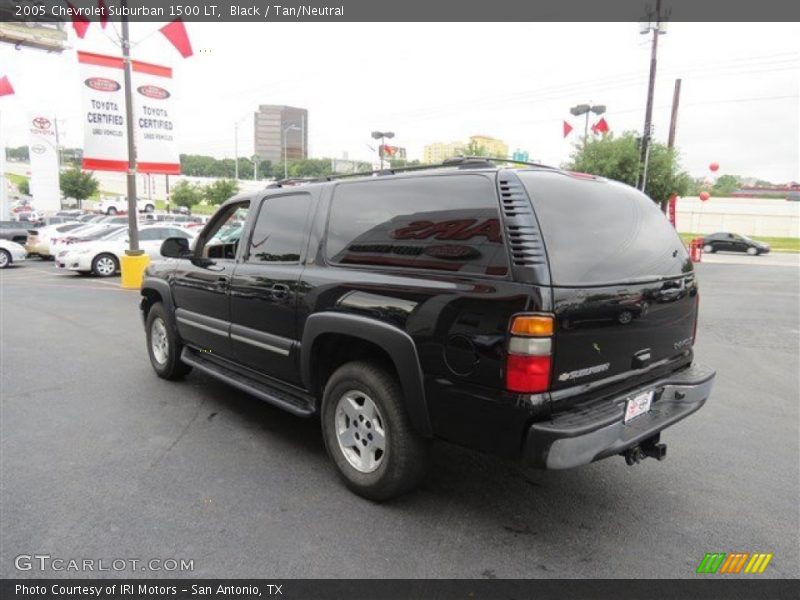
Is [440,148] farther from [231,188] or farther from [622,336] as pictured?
[622,336]

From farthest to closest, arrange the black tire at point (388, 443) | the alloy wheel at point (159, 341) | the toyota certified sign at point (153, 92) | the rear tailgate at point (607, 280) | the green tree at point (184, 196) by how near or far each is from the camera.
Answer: the green tree at point (184, 196) → the toyota certified sign at point (153, 92) → the alloy wheel at point (159, 341) → the black tire at point (388, 443) → the rear tailgate at point (607, 280)

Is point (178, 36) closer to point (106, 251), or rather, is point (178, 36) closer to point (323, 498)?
point (106, 251)

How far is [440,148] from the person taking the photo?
→ 66.7 meters

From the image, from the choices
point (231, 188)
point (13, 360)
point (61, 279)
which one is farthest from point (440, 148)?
point (13, 360)

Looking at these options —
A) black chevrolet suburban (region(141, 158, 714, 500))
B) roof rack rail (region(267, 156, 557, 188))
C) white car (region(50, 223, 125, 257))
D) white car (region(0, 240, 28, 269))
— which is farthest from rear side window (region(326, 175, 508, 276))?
white car (region(0, 240, 28, 269))

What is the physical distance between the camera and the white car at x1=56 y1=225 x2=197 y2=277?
1507 cm

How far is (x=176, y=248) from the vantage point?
505 centimetres

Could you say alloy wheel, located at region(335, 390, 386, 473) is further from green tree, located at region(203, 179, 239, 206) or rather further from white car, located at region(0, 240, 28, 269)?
green tree, located at region(203, 179, 239, 206)

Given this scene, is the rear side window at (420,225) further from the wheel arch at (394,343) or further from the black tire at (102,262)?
the black tire at (102,262)

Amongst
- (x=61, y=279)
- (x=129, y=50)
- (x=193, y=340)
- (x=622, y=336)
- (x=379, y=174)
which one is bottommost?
(x=61, y=279)

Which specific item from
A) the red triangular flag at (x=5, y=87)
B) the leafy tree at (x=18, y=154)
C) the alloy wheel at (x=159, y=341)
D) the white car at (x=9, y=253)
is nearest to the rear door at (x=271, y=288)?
the alloy wheel at (x=159, y=341)

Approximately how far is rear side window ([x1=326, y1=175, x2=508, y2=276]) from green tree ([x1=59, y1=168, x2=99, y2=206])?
6210 cm

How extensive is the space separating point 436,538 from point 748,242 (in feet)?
124

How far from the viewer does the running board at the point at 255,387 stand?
3.74 m
